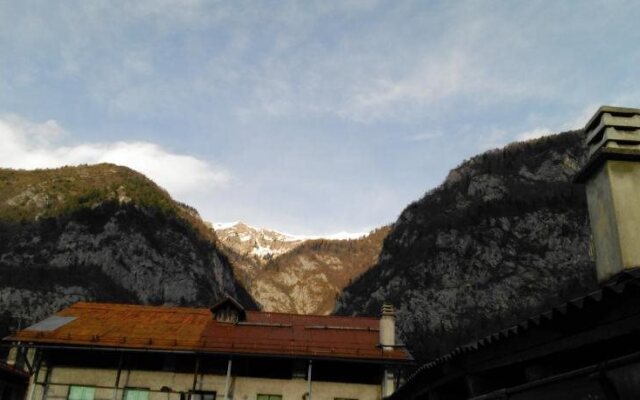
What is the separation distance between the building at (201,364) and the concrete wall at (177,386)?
0.04m

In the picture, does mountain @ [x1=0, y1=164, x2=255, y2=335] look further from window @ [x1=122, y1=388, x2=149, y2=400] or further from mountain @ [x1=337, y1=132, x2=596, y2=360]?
window @ [x1=122, y1=388, x2=149, y2=400]

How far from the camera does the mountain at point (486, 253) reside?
105500 mm

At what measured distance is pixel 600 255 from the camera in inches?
360

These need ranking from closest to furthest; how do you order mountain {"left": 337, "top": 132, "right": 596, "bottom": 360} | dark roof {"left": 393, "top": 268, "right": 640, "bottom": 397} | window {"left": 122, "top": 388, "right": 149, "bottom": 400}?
dark roof {"left": 393, "top": 268, "right": 640, "bottom": 397} < window {"left": 122, "top": 388, "right": 149, "bottom": 400} < mountain {"left": 337, "top": 132, "right": 596, "bottom": 360}

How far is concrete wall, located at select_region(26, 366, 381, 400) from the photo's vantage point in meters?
23.9

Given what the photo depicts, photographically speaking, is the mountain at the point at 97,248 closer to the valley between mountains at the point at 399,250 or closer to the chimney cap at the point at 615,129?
the valley between mountains at the point at 399,250

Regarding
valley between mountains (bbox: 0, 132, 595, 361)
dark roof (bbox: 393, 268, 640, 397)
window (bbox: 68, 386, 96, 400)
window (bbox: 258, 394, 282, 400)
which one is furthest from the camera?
valley between mountains (bbox: 0, 132, 595, 361)

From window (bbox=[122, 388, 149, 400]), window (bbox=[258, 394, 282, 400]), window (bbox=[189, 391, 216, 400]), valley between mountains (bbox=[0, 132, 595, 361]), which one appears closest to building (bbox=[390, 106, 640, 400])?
window (bbox=[258, 394, 282, 400])

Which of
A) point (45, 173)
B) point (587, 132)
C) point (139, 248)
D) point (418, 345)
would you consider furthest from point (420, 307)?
point (45, 173)

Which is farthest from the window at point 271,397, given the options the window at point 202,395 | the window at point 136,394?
the window at point 136,394

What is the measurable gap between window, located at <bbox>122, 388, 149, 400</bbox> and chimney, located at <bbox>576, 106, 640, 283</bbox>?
68.3 feet

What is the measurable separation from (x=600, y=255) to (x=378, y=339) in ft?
60.4

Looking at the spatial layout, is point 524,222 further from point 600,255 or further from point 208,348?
point 600,255

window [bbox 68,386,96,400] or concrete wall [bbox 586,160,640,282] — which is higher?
concrete wall [bbox 586,160,640,282]
